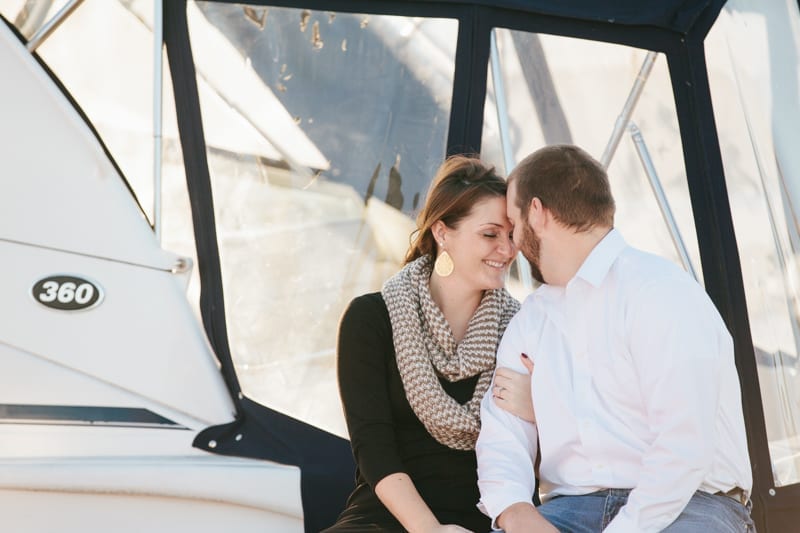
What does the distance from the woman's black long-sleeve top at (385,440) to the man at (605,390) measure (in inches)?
7.8

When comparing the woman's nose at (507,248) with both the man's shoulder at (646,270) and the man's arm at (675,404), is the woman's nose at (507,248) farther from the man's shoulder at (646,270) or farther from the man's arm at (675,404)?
the man's arm at (675,404)

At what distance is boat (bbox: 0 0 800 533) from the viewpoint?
2.80 meters

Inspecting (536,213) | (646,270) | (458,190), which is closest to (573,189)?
(536,213)

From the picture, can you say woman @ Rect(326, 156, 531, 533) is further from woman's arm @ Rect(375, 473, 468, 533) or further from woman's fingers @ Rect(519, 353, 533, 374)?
woman's fingers @ Rect(519, 353, 533, 374)

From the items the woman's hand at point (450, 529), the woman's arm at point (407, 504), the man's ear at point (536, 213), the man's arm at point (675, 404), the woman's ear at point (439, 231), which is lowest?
the woman's hand at point (450, 529)

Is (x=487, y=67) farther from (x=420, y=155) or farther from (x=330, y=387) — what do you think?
(x=330, y=387)

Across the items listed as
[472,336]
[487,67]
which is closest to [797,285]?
[487,67]

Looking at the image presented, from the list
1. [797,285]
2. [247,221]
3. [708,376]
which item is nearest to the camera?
[708,376]

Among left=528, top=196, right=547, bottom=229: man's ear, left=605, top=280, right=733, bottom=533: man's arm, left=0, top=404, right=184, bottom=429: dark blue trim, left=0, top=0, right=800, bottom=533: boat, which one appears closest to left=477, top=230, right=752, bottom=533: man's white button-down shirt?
left=605, top=280, right=733, bottom=533: man's arm

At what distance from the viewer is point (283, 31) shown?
10.0 ft

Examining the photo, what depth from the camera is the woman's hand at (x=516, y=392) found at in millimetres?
2158

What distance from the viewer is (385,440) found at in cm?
229

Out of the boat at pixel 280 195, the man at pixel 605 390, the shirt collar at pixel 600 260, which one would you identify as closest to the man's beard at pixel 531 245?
the man at pixel 605 390

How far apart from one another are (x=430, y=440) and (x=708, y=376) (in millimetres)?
752
